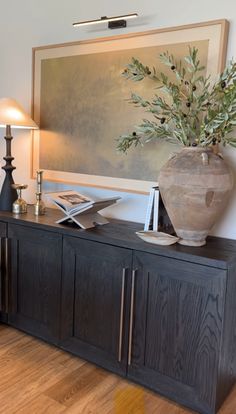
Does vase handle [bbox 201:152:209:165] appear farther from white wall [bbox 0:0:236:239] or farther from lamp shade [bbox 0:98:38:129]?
lamp shade [bbox 0:98:38:129]

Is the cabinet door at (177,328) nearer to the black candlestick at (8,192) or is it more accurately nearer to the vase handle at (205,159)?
the vase handle at (205,159)

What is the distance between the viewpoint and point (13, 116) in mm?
2400

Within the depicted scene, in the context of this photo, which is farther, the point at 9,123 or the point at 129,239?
the point at 9,123

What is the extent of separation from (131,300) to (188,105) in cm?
101

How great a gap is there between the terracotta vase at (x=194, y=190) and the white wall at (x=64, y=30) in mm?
267

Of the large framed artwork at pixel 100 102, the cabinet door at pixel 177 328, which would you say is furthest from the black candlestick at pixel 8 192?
the cabinet door at pixel 177 328

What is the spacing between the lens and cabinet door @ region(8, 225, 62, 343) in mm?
2170

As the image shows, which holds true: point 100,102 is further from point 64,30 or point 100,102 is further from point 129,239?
point 129,239

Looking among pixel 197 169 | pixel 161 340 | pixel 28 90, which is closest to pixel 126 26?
pixel 28 90

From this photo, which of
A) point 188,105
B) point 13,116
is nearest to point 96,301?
point 188,105

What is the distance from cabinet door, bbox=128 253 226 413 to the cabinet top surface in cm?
4

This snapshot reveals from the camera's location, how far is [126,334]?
Result: 193 cm

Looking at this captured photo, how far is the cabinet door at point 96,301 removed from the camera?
193cm

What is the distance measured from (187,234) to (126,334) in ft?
1.99
